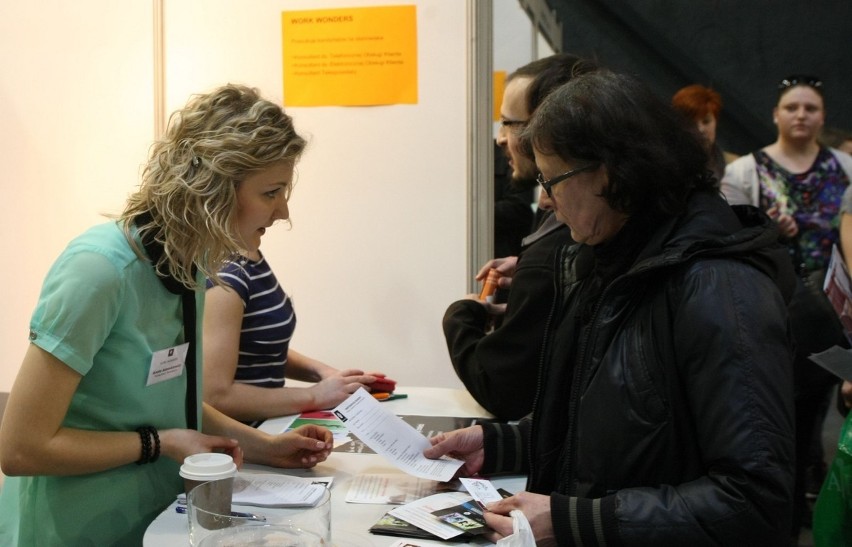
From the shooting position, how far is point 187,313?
1498 millimetres

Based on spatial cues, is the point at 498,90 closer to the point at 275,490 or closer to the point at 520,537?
the point at 275,490

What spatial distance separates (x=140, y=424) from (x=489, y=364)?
74cm

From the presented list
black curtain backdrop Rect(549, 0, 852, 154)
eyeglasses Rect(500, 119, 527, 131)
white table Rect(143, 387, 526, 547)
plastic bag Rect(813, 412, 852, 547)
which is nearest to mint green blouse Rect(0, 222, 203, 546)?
white table Rect(143, 387, 526, 547)

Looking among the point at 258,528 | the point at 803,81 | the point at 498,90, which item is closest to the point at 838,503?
the point at 258,528

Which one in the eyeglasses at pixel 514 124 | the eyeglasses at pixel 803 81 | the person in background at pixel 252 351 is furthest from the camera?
the eyeglasses at pixel 803 81

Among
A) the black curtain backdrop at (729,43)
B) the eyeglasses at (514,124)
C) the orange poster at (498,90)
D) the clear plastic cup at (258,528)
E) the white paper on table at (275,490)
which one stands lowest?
the white paper on table at (275,490)

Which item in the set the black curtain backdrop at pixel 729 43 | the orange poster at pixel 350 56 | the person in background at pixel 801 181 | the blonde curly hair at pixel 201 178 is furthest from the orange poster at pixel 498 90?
the blonde curly hair at pixel 201 178

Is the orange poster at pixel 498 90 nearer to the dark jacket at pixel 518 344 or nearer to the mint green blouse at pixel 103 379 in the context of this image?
the dark jacket at pixel 518 344

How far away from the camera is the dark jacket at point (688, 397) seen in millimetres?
1149

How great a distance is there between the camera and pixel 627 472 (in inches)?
49.6

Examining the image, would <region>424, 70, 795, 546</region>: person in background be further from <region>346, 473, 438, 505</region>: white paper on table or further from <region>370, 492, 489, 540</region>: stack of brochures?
<region>346, 473, 438, 505</region>: white paper on table

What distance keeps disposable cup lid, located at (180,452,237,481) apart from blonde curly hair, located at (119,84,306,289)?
324 mm

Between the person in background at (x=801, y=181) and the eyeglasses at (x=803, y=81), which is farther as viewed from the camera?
the eyeglasses at (x=803, y=81)

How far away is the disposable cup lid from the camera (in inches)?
49.3
